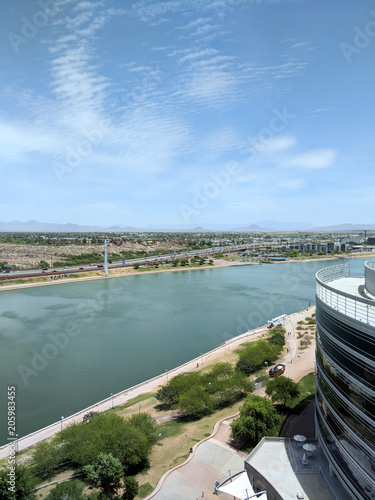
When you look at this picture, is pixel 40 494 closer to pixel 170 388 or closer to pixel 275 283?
pixel 170 388

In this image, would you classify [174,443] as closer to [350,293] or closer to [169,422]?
[169,422]

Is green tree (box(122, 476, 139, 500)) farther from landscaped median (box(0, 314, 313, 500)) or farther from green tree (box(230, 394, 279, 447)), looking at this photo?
green tree (box(230, 394, 279, 447))

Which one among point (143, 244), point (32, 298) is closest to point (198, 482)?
point (32, 298)

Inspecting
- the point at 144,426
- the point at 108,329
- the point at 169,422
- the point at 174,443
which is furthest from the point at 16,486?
the point at 108,329

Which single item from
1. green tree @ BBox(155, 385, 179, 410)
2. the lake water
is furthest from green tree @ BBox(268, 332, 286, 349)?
green tree @ BBox(155, 385, 179, 410)

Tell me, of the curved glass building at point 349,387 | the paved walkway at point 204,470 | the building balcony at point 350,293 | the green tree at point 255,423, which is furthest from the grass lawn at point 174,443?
the building balcony at point 350,293

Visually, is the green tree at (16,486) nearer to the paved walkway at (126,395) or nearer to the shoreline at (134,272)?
the paved walkway at (126,395)
